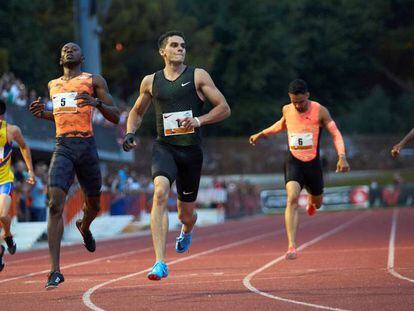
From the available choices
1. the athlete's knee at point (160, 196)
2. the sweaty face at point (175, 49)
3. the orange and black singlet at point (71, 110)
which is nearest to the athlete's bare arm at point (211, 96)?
the sweaty face at point (175, 49)

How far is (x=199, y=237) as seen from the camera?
2933 centimetres

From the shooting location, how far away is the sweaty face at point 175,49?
12.4 m

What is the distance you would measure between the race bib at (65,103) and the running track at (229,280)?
5.85 feet

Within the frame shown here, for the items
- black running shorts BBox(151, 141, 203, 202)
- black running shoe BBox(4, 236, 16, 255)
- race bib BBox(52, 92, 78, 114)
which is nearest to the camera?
black running shorts BBox(151, 141, 203, 202)

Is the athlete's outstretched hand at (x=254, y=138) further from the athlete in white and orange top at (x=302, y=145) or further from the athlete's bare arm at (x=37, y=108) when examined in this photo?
the athlete's bare arm at (x=37, y=108)

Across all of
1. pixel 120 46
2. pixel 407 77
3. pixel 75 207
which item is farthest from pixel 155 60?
pixel 75 207

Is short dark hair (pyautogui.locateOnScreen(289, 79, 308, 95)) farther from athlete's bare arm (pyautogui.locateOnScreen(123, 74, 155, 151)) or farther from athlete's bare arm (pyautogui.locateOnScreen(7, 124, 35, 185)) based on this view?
athlete's bare arm (pyautogui.locateOnScreen(123, 74, 155, 151))

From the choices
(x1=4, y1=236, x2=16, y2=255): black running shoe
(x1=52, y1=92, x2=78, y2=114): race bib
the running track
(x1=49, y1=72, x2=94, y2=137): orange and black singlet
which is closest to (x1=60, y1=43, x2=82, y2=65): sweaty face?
(x1=49, y1=72, x2=94, y2=137): orange and black singlet

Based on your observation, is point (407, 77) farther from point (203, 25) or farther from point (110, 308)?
point (110, 308)

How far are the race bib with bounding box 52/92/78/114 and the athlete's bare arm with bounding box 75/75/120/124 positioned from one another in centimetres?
9

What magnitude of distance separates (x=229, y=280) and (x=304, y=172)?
3.65m

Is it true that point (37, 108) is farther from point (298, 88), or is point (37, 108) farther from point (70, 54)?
point (298, 88)

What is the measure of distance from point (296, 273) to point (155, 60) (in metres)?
58.0

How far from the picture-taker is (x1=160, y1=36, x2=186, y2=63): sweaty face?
489 inches
